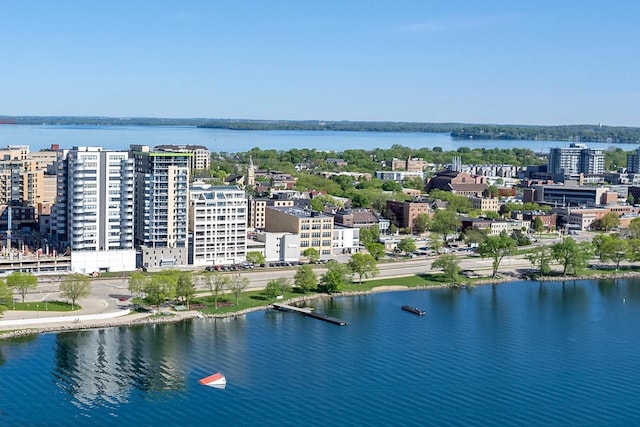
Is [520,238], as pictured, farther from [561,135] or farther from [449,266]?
[561,135]

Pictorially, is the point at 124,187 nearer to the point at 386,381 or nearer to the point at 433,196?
the point at 386,381

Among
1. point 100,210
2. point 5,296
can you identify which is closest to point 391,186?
point 100,210

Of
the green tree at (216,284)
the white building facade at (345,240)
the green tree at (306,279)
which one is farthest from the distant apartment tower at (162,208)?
the white building facade at (345,240)

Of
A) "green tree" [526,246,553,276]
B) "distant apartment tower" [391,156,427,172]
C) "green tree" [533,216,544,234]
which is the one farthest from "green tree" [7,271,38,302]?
"distant apartment tower" [391,156,427,172]

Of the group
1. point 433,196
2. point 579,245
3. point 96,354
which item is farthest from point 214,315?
point 433,196

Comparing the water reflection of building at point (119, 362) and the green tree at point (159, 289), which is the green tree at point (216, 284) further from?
→ the water reflection of building at point (119, 362)

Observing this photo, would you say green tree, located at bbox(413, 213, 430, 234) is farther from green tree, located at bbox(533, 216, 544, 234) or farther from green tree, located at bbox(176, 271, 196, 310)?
green tree, located at bbox(176, 271, 196, 310)

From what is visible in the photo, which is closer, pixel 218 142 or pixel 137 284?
pixel 137 284
